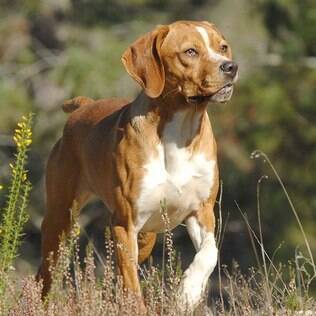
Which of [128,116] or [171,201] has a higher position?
[128,116]

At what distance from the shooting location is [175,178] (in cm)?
677

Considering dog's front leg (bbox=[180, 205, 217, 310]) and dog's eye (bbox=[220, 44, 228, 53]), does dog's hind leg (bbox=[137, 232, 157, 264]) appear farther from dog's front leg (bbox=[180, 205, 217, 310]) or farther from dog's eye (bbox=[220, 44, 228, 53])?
dog's eye (bbox=[220, 44, 228, 53])

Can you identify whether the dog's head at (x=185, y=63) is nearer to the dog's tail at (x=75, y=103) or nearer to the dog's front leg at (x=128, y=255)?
the dog's front leg at (x=128, y=255)

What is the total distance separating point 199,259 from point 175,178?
0.46 metres

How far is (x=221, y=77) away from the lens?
6582 millimetres

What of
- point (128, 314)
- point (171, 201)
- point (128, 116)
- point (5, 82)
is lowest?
point (128, 314)

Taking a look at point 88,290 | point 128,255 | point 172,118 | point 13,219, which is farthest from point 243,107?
point 13,219

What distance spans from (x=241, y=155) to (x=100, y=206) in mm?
2364

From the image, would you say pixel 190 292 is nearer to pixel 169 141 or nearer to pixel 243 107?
pixel 169 141

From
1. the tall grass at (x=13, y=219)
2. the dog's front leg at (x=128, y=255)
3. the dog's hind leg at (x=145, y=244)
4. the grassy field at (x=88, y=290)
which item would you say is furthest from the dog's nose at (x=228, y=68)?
the dog's hind leg at (x=145, y=244)

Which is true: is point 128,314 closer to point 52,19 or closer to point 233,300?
point 233,300

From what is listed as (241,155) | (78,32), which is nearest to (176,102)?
(241,155)

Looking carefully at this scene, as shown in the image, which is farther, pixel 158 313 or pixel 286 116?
pixel 286 116

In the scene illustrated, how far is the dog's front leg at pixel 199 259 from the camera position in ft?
20.2
